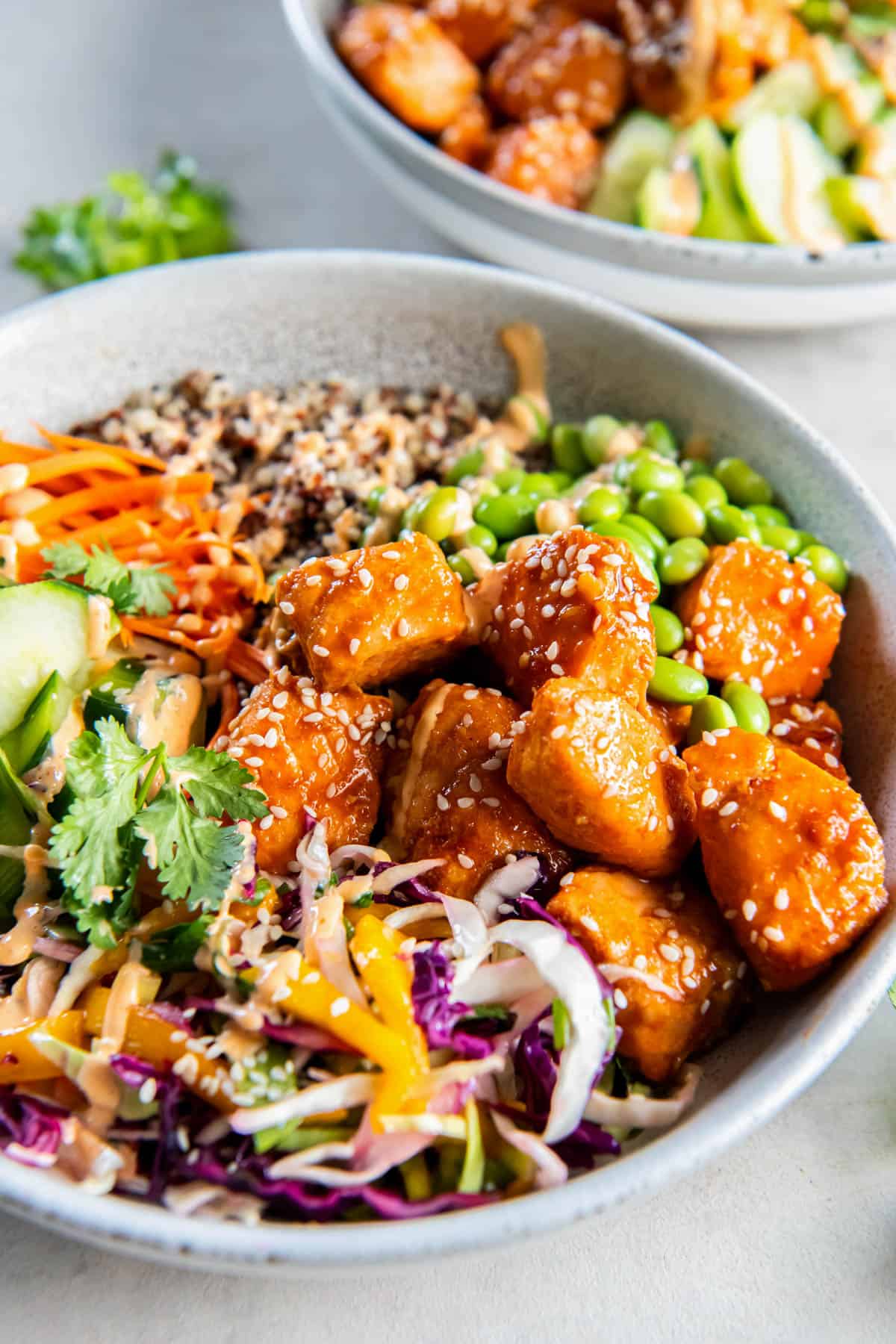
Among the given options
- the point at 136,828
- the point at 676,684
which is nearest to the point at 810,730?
the point at 676,684

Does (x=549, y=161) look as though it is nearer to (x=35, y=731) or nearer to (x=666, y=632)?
(x=666, y=632)

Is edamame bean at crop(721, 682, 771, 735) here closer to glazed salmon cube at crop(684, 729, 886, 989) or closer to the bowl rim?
glazed salmon cube at crop(684, 729, 886, 989)

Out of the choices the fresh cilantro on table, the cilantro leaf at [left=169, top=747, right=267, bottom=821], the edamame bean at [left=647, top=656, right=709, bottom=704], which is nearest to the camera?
the cilantro leaf at [left=169, top=747, right=267, bottom=821]

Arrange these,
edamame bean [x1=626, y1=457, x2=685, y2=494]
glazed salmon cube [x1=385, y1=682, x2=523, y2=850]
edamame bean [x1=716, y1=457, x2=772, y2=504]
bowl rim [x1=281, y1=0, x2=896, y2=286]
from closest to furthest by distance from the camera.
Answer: glazed salmon cube [x1=385, y1=682, x2=523, y2=850] → edamame bean [x1=626, y1=457, x2=685, y2=494] → edamame bean [x1=716, y1=457, x2=772, y2=504] → bowl rim [x1=281, y1=0, x2=896, y2=286]

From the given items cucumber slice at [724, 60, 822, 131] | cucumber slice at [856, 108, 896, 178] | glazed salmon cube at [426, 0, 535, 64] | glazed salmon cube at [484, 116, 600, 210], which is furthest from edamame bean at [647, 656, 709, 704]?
glazed salmon cube at [426, 0, 535, 64]

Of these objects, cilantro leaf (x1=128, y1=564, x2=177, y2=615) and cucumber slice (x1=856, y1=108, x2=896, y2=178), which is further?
cucumber slice (x1=856, y1=108, x2=896, y2=178)

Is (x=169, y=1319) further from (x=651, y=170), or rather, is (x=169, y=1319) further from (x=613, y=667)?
(x=651, y=170)
